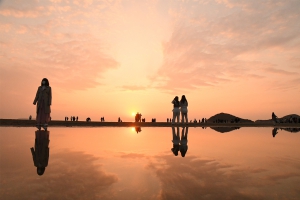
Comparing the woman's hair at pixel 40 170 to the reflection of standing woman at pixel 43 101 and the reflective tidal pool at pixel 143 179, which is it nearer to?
the reflective tidal pool at pixel 143 179

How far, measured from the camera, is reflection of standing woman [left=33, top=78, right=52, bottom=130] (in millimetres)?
17656

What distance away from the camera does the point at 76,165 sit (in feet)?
18.7

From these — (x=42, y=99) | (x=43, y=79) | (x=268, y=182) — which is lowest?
(x=268, y=182)

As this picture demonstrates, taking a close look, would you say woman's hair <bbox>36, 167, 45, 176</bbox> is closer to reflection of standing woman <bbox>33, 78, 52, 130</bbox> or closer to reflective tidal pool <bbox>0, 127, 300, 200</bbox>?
reflective tidal pool <bbox>0, 127, 300, 200</bbox>

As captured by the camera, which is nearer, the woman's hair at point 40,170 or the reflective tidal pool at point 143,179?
the reflective tidal pool at point 143,179

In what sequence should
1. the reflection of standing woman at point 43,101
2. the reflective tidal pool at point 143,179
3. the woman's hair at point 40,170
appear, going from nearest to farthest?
the reflective tidal pool at point 143,179
the woman's hair at point 40,170
the reflection of standing woman at point 43,101

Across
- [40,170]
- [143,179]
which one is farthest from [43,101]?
[143,179]

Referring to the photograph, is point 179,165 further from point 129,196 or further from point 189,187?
point 129,196

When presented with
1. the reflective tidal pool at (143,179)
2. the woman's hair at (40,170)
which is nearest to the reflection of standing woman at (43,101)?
the reflective tidal pool at (143,179)

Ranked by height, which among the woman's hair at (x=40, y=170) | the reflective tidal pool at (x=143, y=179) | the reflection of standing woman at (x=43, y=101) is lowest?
the reflective tidal pool at (x=143, y=179)

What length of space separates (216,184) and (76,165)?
131 inches

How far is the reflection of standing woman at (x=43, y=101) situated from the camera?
17.7 m

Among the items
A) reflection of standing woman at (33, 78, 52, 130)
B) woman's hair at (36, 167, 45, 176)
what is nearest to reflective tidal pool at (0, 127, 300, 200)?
woman's hair at (36, 167, 45, 176)

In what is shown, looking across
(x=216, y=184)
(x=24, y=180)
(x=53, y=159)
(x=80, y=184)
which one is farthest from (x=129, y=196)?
(x=53, y=159)
